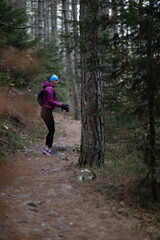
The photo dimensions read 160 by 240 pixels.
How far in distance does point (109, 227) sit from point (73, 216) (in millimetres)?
600

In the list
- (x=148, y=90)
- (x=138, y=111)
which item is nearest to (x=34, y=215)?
(x=138, y=111)

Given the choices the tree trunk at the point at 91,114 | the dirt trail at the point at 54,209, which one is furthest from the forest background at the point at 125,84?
the dirt trail at the point at 54,209

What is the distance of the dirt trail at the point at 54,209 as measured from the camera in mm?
3217

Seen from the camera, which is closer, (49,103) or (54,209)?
(54,209)

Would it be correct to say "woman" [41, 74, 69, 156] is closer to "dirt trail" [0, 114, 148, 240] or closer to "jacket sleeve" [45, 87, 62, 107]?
"jacket sleeve" [45, 87, 62, 107]

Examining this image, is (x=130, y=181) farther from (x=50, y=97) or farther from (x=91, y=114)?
(x=50, y=97)

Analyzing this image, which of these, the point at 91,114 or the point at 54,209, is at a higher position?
the point at 91,114

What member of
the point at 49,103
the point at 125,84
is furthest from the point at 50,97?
the point at 125,84

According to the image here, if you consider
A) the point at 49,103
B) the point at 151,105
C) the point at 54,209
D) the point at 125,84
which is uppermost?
the point at 125,84

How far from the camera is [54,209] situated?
3.90 metres

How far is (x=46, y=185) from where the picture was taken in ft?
15.9

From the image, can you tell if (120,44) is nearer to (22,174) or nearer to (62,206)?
(62,206)

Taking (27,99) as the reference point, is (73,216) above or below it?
below

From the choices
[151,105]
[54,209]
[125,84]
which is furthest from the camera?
[125,84]
